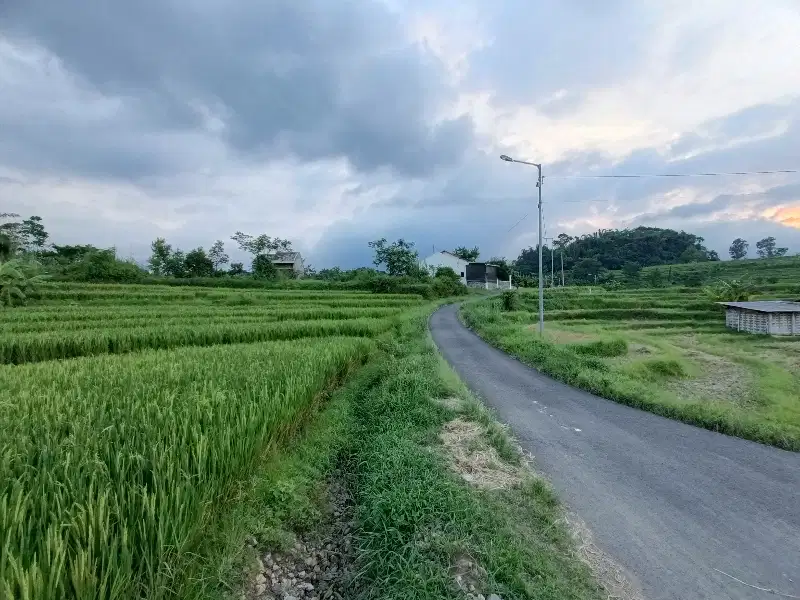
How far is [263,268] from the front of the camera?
50.8m

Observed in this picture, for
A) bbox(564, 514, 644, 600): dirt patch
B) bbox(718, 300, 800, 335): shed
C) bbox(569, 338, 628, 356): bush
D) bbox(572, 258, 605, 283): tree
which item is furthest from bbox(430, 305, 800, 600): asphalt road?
bbox(572, 258, 605, 283): tree

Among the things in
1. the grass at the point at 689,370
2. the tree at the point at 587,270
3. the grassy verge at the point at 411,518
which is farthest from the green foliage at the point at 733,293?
the tree at the point at 587,270

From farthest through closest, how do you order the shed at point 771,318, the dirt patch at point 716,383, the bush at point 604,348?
the shed at point 771,318 < the bush at point 604,348 < the dirt patch at point 716,383

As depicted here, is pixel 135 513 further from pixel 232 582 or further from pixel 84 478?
pixel 232 582

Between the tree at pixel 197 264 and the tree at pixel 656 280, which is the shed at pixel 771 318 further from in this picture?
the tree at pixel 197 264

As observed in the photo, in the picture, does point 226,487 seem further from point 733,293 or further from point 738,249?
point 738,249

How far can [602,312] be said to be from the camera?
3145 centimetres

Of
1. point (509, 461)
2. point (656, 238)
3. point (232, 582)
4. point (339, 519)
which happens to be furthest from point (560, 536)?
point (656, 238)

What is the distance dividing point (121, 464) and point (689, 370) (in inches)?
572

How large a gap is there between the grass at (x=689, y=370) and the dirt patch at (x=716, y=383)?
0.02 m

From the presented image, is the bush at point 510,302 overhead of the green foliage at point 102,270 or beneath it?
beneath

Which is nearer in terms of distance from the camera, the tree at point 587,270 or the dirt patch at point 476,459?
the dirt patch at point 476,459

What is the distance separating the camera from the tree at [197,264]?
1960 inches

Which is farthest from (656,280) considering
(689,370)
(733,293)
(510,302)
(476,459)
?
(476,459)
